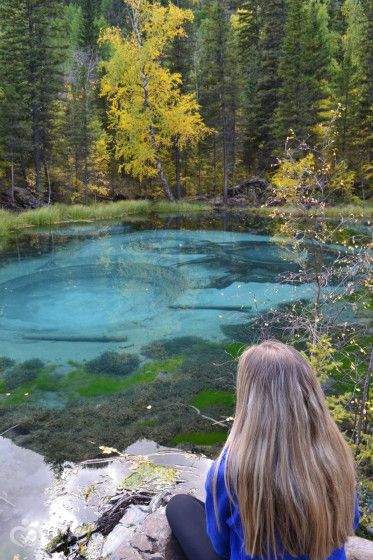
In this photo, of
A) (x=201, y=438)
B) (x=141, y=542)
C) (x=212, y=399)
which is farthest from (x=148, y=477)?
(x=212, y=399)

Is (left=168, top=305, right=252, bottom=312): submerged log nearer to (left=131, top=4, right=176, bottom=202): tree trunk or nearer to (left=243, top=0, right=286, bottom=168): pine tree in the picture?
(left=131, top=4, right=176, bottom=202): tree trunk

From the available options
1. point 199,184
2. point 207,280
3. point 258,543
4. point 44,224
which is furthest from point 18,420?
point 199,184

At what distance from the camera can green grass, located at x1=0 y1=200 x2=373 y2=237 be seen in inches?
682

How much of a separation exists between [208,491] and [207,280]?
8.49 meters

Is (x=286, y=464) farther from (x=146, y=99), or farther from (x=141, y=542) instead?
(x=146, y=99)

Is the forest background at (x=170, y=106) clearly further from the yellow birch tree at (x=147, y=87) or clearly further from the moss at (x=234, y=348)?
the moss at (x=234, y=348)

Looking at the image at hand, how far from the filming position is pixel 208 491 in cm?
170

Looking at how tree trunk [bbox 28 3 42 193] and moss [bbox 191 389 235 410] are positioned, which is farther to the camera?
tree trunk [bbox 28 3 42 193]

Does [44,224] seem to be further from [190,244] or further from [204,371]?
[204,371]

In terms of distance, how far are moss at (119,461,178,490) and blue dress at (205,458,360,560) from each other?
194 cm

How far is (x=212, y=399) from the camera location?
17.3ft

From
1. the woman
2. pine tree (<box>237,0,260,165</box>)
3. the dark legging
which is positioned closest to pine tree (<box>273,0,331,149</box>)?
pine tree (<box>237,0,260,165</box>)

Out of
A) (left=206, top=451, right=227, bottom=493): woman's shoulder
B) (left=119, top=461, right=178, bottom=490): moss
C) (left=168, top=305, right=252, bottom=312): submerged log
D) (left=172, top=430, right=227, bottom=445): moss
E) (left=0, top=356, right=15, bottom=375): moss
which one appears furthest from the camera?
(left=168, top=305, right=252, bottom=312): submerged log

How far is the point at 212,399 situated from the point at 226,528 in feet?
11.8
